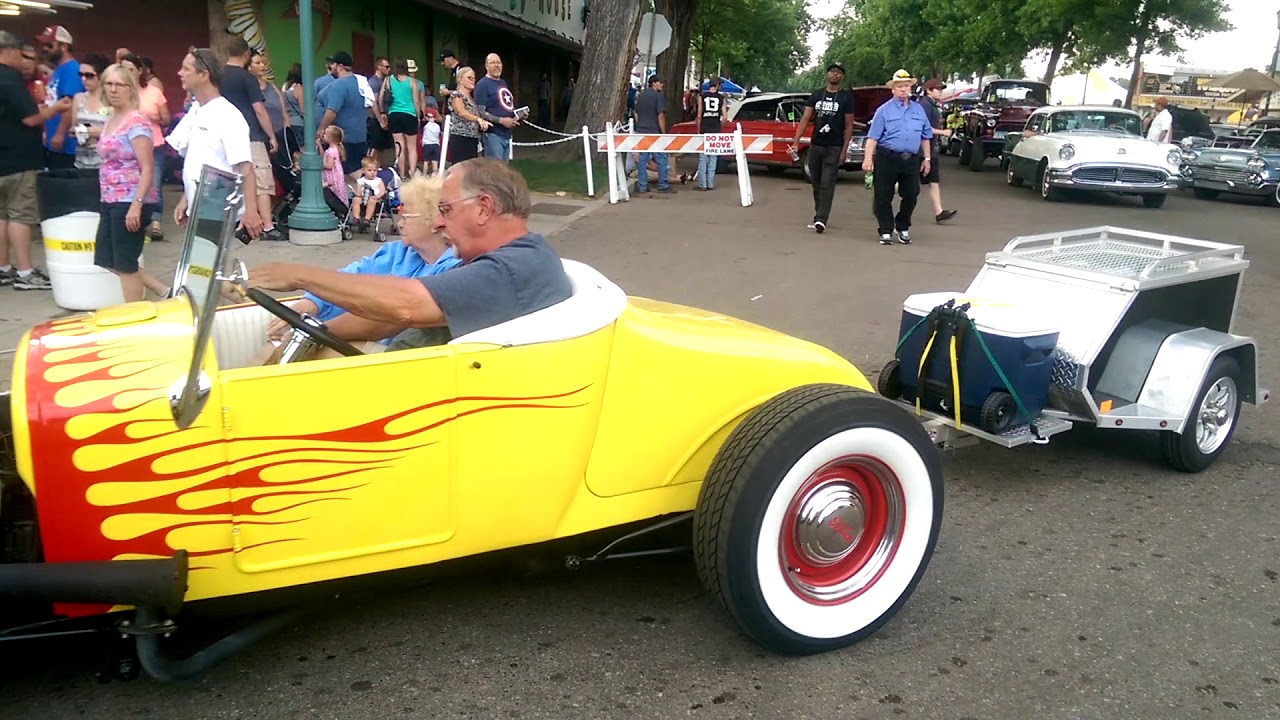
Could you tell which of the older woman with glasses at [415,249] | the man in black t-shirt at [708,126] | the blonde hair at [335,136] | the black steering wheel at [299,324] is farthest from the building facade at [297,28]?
Result: the black steering wheel at [299,324]

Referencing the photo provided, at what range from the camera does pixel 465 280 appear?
2703mm

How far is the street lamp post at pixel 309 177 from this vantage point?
9.01 m

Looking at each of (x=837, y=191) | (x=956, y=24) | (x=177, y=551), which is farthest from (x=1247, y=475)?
(x=956, y=24)

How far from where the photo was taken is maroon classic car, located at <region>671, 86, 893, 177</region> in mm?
18484

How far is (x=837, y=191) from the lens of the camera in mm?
17047

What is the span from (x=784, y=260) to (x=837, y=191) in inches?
302

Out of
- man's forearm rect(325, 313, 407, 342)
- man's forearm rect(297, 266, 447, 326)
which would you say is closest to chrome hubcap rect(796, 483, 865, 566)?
man's forearm rect(297, 266, 447, 326)

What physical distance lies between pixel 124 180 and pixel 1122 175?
14.6 meters

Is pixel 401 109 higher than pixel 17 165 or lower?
higher

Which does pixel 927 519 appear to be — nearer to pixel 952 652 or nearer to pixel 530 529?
pixel 952 652

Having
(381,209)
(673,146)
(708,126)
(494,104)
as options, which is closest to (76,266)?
(381,209)

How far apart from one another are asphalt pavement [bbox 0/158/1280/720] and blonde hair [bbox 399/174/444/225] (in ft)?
4.02

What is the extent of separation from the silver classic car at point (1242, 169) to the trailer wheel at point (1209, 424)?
15643 millimetres

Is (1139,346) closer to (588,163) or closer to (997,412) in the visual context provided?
(997,412)
